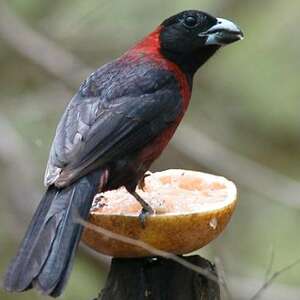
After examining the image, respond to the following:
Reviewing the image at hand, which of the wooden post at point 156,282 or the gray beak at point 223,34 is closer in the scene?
the wooden post at point 156,282

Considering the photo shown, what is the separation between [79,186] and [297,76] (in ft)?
13.7

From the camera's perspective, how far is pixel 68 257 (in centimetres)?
418

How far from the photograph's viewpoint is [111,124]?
15.5 feet

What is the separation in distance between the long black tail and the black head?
1.02 metres

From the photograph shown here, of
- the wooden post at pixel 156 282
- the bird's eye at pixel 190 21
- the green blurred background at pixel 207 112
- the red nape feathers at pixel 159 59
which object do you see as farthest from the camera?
the green blurred background at pixel 207 112

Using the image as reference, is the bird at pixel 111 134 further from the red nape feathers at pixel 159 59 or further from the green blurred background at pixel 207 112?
the green blurred background at pixel 207 112

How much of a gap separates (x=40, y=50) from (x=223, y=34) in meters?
2.31

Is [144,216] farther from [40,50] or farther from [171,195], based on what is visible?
[40,50]

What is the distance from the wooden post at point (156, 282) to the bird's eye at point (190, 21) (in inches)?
60.1

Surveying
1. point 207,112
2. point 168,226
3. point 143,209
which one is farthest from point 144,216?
point 207,112

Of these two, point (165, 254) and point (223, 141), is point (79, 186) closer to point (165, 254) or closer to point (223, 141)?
point (165, 254)

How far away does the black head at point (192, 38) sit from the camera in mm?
5359

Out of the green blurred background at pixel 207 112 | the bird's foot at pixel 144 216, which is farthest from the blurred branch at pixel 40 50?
the bird's foot at pixel 144 216

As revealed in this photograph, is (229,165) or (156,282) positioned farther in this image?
(229,165)
